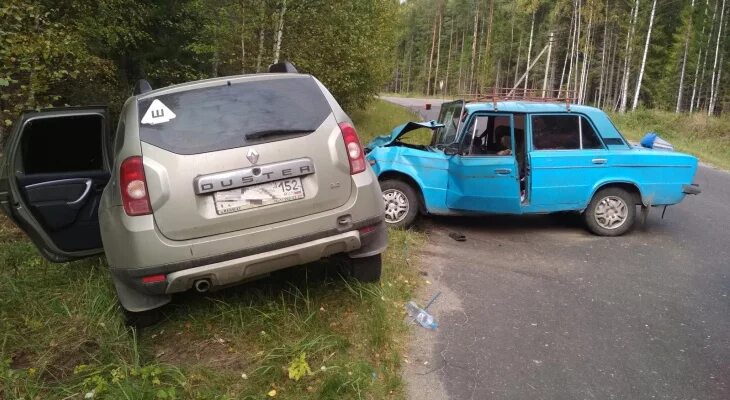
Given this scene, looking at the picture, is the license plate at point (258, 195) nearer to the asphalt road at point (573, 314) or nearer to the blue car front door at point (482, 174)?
the asphalt road at point (573, 314)

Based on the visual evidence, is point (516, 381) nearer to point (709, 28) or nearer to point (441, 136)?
point (441, 136)

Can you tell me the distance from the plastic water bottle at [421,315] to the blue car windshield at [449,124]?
314cm

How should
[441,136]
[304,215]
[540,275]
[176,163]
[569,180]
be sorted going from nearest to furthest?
[176,163], [304,215], [540,275], [569,180], [441,136]

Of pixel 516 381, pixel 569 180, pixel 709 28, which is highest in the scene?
pixel 709 28

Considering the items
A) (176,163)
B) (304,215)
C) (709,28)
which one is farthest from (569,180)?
(709,28)

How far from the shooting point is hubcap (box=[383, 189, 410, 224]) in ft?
21.8

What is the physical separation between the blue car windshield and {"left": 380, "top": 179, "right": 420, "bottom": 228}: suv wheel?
0.88 m

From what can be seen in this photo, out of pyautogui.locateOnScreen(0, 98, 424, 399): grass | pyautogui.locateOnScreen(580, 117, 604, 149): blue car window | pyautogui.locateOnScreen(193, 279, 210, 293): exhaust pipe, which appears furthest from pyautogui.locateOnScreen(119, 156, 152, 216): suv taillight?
pyautogui.locateOnScreen(580, 117, 604, 149): blue car window

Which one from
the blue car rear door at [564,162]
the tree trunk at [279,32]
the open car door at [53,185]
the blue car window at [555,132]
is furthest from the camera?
the tree trunk at [279,32]

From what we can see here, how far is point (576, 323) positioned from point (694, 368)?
2.80ft

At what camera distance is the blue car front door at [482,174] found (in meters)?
6.23

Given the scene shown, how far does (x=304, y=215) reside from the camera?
3.25 meters

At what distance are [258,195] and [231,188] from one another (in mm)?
173

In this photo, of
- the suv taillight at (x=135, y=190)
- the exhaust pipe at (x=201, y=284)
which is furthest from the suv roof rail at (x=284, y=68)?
the exhaust pipe at (x=201, y=284)
